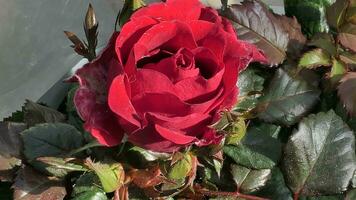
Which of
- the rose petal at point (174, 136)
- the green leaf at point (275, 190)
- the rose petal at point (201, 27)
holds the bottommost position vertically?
the green leaf at point (275, 190)

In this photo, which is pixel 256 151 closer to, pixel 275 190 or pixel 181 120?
pixel 275 190

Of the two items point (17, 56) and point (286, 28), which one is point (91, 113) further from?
point (17, 56)

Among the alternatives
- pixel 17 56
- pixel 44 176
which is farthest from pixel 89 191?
pixel 17 56

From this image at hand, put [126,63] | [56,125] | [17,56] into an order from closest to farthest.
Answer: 1. [126,63]
2. [56,125]
3. [17,56]

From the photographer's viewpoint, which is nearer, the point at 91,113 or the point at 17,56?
the point at 91,113

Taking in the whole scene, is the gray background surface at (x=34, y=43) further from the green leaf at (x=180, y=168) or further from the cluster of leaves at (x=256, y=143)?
the green leaf at (x=180, y=168)

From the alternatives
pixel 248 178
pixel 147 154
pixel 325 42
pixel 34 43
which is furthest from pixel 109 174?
→ pixel 34 43

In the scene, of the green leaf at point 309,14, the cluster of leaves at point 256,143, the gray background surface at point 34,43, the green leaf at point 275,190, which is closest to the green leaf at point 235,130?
the cluster of leaves at point 256,143

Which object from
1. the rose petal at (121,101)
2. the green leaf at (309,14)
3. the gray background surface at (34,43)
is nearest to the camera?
the rose petal at (121,101)
